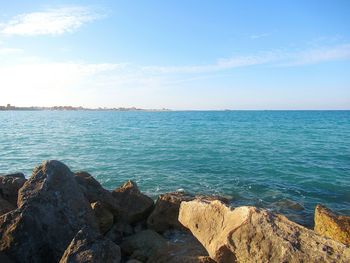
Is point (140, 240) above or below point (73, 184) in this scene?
below

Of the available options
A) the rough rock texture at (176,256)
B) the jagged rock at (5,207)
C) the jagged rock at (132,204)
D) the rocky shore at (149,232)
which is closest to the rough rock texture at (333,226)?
the rocky shore at (149,232)

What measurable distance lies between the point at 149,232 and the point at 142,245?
607mm

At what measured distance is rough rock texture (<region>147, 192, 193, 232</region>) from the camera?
30.8 feet

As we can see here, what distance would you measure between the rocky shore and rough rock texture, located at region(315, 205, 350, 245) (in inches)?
0.9

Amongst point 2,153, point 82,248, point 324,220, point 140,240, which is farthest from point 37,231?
point 2,153

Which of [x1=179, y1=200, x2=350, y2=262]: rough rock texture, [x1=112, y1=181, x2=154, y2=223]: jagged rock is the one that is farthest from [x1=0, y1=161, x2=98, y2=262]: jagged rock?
[x1=179, y1=200, x2=350, y2=262]: rough rock texture

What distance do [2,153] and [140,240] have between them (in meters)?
25.7

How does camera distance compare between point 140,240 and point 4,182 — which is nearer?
point 140,240

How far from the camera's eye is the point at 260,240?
613 cm

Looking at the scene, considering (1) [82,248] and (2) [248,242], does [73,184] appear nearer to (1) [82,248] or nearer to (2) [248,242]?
(1) [82,248]

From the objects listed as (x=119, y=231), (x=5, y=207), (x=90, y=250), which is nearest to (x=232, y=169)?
(x=119, y=231)

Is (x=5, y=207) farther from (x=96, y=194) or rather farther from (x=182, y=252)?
(x=182, y=252)

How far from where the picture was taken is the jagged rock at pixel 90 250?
5570mm

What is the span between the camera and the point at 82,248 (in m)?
5.71
